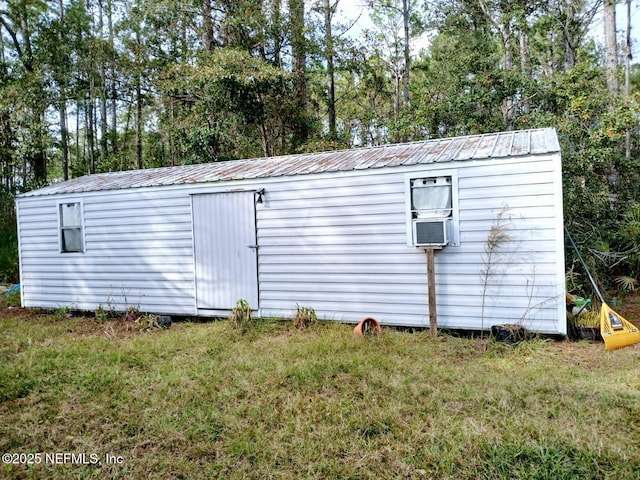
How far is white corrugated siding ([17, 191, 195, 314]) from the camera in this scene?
6.81 metres

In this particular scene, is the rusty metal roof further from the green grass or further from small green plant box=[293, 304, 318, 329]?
the green grass

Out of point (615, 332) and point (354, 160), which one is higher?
point (354, 160)

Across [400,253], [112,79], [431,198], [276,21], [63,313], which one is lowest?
[63,313]

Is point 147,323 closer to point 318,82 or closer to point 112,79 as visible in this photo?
point 112,79

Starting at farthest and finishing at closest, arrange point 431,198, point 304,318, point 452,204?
point 304,318 < point 431,198 < point 452,204

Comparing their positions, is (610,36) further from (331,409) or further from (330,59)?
(331,409)

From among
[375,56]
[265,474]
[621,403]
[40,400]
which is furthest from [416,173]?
[375,56]

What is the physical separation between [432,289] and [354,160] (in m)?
2.20

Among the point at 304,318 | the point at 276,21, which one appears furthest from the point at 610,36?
the point at 304,318

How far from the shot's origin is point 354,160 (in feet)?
20.5

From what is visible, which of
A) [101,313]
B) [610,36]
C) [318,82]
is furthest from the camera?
[318,82]

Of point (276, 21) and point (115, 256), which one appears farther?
point (276, 21)

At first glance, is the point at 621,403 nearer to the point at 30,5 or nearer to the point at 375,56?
the point at 375,56

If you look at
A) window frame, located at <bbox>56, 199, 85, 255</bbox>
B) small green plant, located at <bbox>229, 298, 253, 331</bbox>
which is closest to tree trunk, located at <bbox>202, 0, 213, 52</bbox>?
window frame, located at <bbox>56, 199, 85, 255</bbox>
